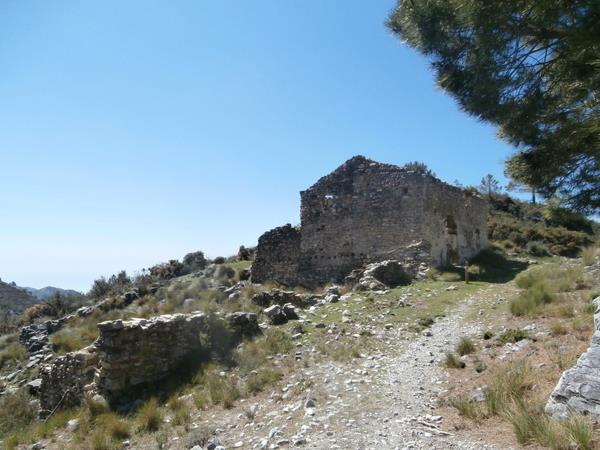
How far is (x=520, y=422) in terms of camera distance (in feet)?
14.2

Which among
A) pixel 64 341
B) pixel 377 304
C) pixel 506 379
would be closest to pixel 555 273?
pixel 377 304

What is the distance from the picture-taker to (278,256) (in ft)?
63.5

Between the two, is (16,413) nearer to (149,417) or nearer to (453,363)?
(149,417)

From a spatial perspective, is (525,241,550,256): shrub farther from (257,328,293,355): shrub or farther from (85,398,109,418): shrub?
(85,398,109,418): shrub

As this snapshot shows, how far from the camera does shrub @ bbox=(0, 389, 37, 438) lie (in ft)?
26.9

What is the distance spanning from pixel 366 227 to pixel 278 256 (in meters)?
4.47

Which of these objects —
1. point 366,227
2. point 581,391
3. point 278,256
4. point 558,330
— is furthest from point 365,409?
point 278,256

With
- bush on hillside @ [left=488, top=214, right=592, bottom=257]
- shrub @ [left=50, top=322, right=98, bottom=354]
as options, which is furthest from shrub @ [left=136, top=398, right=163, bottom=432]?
bush on hillside @ [left=488, top=214, right=592, bottom=257]

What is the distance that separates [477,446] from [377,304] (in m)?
6.75

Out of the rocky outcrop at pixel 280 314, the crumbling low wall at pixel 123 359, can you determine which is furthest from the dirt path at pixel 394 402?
the crumbling low wall at pixel 123 359

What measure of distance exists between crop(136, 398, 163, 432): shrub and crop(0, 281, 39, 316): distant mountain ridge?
26.0 metres

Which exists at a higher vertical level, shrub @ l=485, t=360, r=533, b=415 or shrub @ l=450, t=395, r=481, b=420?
shrub @ l=485, t=360, r=533, b=415

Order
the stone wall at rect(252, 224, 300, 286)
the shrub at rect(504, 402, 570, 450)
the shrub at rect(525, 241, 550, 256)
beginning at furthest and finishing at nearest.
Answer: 1. the shrub at rect(525, 241, 550, 256)
2. the stone wall at rect(252, 224, 300, 286)
3. the shrub at rect(504, 402, 570, 450)

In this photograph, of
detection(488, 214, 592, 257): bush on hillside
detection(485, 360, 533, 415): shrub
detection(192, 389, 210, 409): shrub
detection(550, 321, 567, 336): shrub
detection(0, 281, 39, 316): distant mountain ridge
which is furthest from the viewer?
detection(0, 281, 39, 316): distant mountain ridge
